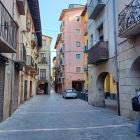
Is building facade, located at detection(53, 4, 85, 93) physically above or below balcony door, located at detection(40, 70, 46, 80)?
above

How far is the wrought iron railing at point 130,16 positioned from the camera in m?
6.96

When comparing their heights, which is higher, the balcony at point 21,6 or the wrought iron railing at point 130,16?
the balcony at point 21,6

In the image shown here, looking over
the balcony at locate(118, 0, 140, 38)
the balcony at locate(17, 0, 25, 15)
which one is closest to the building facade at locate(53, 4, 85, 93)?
the balcony at locate(17, 0, 25, 15)

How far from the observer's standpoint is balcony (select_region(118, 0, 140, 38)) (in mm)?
6850

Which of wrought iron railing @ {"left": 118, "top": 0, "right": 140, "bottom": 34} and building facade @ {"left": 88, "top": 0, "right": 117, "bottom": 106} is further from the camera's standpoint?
building facade @ {"left": 88, "top": 0, "right": 117, "bottom": 106}

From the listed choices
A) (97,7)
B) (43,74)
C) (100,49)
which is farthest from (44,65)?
(100,49)

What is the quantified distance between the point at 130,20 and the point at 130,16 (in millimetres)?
189

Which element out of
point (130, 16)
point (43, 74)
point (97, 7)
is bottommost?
point (43, 74)

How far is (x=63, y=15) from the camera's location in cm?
3531

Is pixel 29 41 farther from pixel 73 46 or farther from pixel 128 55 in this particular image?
pixel 73 46

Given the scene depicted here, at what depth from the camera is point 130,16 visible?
7.43 m

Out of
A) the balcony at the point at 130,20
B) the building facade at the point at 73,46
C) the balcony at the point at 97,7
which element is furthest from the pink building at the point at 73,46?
the balcony at the point at 130,20

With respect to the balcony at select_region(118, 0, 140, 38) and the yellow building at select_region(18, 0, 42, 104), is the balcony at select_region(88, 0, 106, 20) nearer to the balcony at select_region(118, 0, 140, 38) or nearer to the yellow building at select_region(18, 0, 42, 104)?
the balcony at select_region(118, 0, 140, 38)

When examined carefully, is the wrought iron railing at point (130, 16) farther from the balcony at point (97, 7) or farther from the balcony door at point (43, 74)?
the balcony door at point (43, 74)
